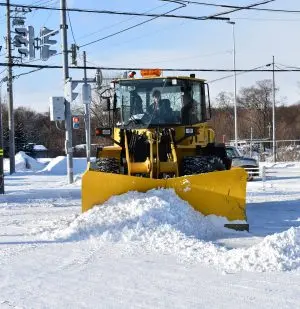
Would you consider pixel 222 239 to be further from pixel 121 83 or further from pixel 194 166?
pixel 121 83

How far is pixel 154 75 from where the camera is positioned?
11445 mm

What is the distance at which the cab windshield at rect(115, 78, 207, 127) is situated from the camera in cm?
1105

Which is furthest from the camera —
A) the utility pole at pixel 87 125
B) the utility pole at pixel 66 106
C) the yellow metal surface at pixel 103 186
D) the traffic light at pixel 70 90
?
the utility pole at pixel 87 125

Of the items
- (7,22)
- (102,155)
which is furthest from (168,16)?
(7,22)

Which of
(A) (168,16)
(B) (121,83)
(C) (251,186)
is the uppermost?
(A) (168,16)

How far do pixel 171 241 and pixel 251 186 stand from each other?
10785 millimetres

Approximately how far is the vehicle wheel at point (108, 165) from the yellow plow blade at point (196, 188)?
4.80 feet

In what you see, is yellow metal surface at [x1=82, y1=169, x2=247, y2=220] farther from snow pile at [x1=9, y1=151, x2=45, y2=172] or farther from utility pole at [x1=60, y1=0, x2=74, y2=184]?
snow pile at [x1=9, y1=151, x2=45, y2=172]

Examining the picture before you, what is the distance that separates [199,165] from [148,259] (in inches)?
141

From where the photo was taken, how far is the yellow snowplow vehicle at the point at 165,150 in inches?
368

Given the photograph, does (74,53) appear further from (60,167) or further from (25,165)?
(25,165)

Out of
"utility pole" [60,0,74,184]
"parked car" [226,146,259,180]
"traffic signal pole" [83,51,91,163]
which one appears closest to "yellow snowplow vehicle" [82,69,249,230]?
"traffic signal pole" [83,51,91,163]

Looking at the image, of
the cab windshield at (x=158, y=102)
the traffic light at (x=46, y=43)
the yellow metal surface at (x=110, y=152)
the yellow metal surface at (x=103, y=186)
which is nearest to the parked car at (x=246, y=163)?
the traffic light at (x=46, y=43)

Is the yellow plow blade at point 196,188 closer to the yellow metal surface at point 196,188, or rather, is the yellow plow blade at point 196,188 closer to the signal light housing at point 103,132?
the yellow metal surface at point 196,188
